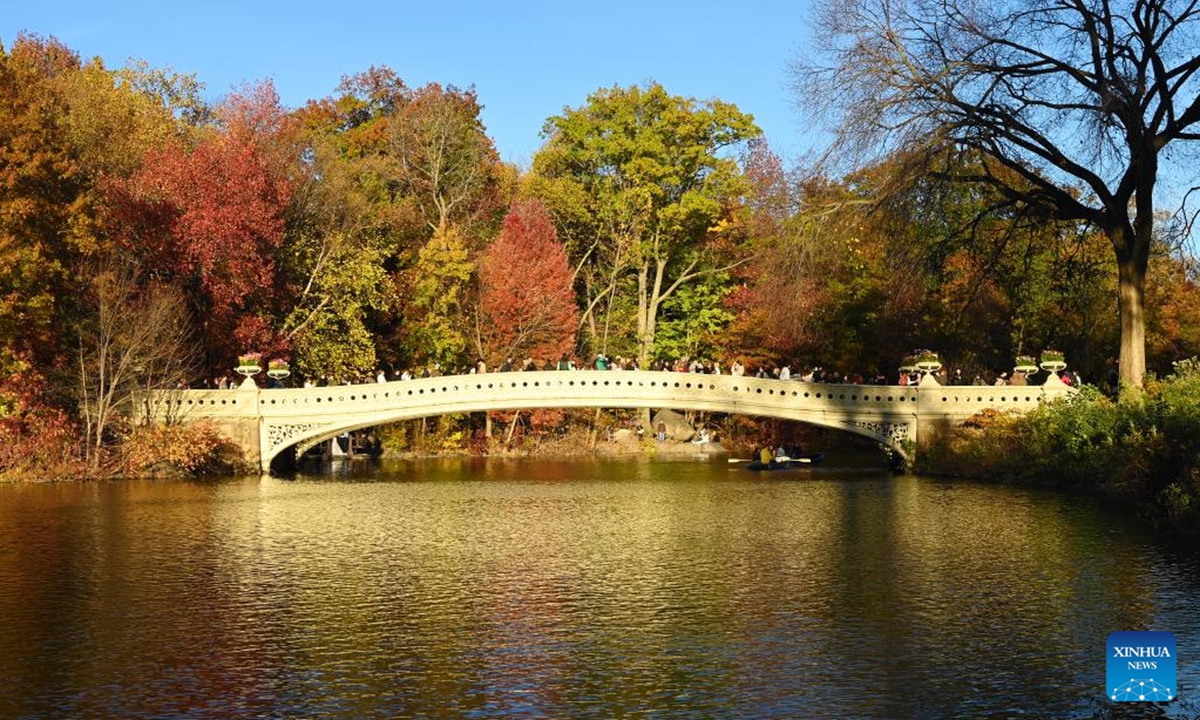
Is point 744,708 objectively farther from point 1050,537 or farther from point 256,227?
point 256,227

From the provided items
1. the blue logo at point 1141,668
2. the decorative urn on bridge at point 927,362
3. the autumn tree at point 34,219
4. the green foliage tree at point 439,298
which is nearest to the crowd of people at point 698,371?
the decorative urn on bridge at point 927,362

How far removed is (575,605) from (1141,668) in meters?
7.26

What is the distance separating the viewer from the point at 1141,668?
46.5ft

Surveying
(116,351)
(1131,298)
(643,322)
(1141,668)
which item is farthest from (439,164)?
(1141,668)

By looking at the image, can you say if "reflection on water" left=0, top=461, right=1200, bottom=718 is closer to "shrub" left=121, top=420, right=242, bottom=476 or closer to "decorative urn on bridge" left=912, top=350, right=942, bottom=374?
"shrub" left=121, top=420, right=242, bottom=476

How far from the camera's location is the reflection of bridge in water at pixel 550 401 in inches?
1500

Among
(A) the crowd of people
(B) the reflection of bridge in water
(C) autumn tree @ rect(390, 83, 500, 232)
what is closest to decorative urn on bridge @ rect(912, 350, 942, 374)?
(A) the crowd of people

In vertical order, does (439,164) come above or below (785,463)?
above

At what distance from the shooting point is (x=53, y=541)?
24.2 meters

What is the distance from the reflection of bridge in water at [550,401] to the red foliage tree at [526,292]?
35.4 feet

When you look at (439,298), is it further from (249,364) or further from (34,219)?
(34,219)

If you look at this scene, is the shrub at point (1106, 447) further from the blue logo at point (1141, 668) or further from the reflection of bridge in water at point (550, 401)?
the blue logo at point (1141, 668)

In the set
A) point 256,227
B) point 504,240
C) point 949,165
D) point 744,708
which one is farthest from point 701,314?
point 744,708

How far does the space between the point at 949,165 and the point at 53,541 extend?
64.1 feet
